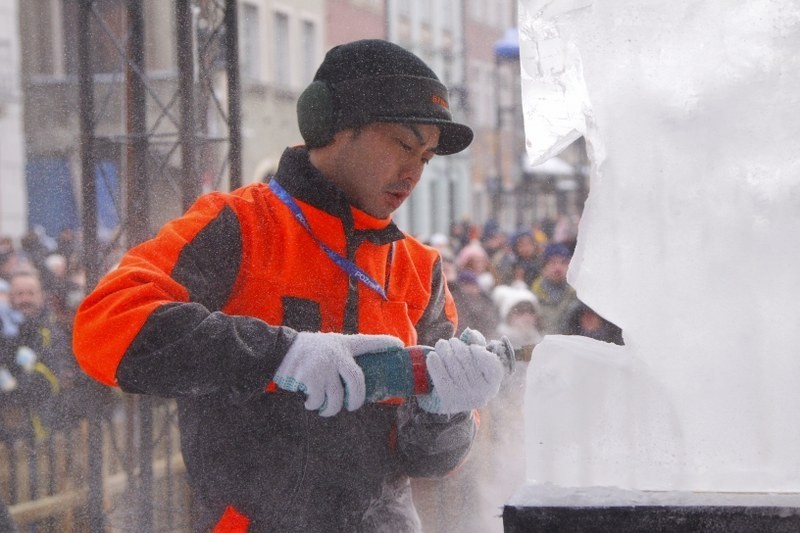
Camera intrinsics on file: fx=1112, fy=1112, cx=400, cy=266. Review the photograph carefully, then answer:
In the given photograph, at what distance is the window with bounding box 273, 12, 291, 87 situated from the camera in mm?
12984

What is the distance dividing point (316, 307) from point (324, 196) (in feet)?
0.55

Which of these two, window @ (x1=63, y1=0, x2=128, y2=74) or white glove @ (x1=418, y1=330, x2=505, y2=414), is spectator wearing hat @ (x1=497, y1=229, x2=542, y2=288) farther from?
white glove @ (x1=418, y1=330, x2=505, y2=414)

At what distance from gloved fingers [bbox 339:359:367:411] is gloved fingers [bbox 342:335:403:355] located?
0.03 metres

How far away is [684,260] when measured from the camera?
1.30 metres

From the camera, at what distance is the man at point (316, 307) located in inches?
56.4

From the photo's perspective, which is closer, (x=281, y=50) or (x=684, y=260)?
(x=684, y=260)

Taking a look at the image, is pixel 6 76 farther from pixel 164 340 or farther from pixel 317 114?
pixel 164 340

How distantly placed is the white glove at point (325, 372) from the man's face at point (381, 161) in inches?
13.1

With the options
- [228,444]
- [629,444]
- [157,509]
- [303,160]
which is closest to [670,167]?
[629,444]

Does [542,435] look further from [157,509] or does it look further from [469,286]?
[469,286]

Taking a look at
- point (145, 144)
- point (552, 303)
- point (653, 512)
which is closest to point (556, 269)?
point (552, 303)

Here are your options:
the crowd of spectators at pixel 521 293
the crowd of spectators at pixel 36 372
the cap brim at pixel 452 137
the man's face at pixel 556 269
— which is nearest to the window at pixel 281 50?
the crowd of spectators at pixel 521 293

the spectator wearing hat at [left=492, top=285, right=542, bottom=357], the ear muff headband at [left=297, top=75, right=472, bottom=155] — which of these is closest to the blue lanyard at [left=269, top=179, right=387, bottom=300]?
the ear muff headband at [left=297, top=75, right=472, bottom=155]

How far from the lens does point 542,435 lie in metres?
1.34
